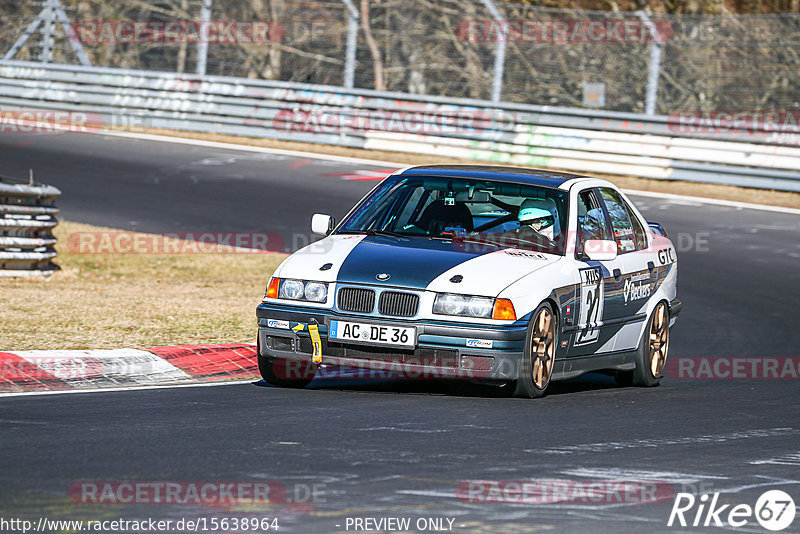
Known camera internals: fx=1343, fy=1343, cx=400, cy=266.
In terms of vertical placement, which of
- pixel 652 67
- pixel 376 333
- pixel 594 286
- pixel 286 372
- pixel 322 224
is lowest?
pixel 286 372

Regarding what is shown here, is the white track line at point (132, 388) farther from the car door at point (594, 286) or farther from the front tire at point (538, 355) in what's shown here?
the car door at point (594, 286)

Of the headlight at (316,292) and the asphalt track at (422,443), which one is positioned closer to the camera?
the asphalt track at (422,443)

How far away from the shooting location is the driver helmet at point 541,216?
8930mm

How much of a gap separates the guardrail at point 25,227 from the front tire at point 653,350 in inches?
253

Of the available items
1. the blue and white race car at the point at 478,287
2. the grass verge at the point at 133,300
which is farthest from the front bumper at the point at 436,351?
the grass verge at the point at 133,300

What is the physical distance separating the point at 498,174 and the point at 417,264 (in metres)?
1.44

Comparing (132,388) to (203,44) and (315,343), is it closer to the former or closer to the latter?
(315,343)

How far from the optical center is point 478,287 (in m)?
7.94

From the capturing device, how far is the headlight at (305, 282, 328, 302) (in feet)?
26.5

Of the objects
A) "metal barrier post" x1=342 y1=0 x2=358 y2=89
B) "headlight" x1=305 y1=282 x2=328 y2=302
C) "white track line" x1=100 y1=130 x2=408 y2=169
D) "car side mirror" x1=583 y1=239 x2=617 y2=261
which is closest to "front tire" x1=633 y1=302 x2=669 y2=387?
"car side mirror" x1=583 y1=239 x2=617 y2=261

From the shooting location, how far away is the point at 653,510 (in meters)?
5.46

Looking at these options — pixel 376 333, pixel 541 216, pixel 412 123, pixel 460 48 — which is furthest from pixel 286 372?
pixel 412 123

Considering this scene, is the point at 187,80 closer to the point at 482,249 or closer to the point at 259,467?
the point at 482,249

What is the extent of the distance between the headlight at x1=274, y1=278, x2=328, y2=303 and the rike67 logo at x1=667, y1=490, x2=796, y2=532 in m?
3.00
